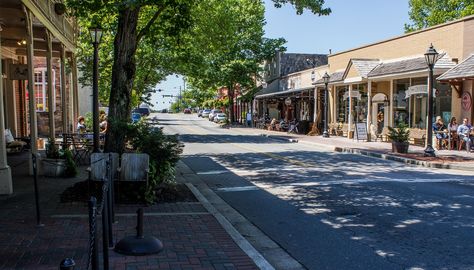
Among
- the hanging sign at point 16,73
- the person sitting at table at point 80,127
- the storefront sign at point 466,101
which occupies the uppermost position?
the hanging sign at point 16,73

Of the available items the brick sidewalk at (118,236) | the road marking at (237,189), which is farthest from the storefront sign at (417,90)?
the brick sidewalk at (118,236)

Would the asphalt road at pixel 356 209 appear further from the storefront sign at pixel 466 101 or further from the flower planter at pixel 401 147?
the storefront sign at pixel 466 101

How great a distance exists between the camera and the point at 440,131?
21.4 metres

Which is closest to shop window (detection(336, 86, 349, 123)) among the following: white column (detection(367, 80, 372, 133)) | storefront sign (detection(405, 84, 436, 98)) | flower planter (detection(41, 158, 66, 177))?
white column (detection(367, 80, 372, 133))

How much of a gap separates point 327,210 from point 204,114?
79.1 metres

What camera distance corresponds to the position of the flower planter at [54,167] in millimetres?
11789

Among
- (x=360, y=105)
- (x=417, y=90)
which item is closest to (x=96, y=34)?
(x=417, y=90)

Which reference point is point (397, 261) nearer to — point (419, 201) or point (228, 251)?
point (228, 251)

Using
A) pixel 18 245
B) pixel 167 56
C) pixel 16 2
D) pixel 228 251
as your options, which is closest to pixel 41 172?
pixel 16 2

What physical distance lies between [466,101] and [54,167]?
1705 cm

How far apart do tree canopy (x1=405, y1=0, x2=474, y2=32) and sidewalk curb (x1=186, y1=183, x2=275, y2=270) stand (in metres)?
39.2

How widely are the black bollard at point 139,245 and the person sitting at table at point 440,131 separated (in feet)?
60.3

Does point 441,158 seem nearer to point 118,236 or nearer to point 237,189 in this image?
point 237,189

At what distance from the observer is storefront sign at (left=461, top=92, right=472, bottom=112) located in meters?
20.6
